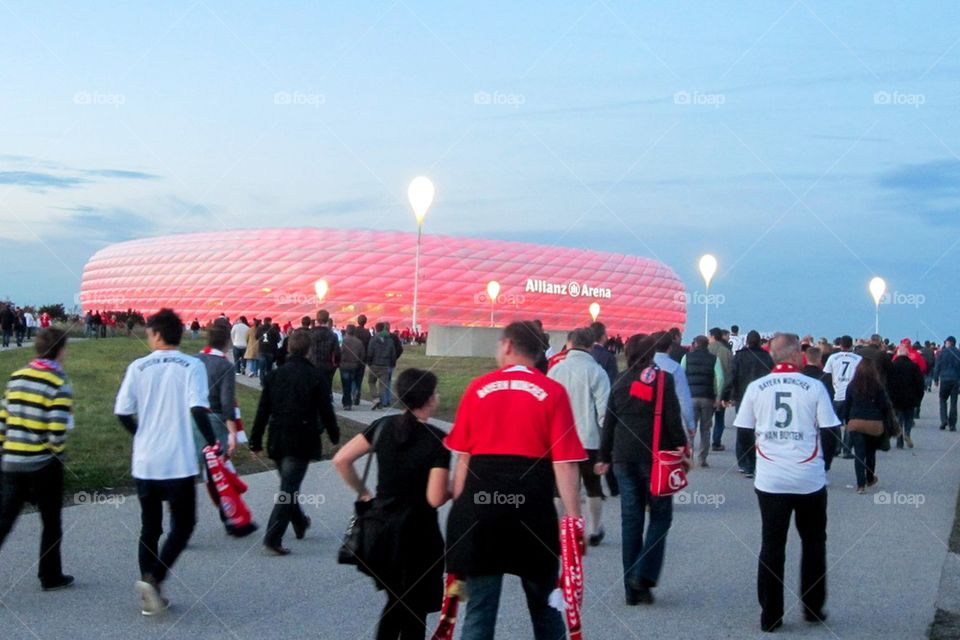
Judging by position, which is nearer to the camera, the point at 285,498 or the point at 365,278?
the point at 285,498

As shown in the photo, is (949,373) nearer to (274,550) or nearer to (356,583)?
(274,550)

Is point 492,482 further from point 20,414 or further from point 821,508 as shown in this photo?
point 20,414

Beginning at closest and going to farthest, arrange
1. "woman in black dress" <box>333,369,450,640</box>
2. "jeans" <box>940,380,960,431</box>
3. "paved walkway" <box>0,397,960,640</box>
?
1. "woman in black dress" <box>333,369,450,640</box>
2. "paved walkway" <box>0,397,960,640</box>
3. "jeans" <box>940,380,960,431</box>

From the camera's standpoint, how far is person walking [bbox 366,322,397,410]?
21344 millimetres

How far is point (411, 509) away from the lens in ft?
16.1

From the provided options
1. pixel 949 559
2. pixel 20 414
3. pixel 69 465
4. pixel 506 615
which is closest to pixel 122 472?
pixel 69 465

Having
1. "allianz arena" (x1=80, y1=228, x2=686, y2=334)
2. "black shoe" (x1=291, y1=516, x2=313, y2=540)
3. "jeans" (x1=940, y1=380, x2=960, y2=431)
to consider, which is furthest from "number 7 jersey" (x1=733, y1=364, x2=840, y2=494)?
"allianz arena" (x1=80, y1=228, x2=686, y2=334)

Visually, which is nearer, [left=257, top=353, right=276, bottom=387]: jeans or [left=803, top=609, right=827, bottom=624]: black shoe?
[left=803, top=609, right=827, bottom=624]: black shoe

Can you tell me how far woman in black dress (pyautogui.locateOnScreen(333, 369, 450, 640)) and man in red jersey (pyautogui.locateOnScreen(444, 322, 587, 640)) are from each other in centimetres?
21

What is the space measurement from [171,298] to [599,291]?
148 feet

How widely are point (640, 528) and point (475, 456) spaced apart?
9.43 ft

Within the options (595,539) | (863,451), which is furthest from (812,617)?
(863,451)

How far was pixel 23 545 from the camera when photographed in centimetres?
839

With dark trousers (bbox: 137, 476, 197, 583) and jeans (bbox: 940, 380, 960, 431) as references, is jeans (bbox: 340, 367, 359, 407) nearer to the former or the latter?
jeans (bbox: 940, 380, 960, 431)
